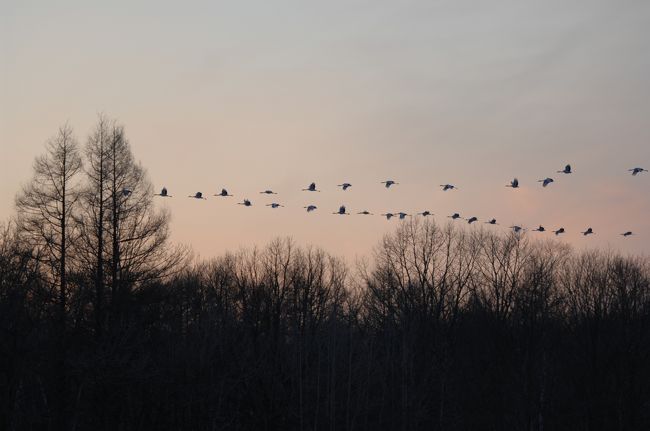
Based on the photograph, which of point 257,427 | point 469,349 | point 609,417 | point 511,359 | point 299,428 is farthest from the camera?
point 469,349

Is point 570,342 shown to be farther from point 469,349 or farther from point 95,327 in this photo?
point 95,327

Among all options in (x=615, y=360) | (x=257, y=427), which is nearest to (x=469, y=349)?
(x=615, y=360)

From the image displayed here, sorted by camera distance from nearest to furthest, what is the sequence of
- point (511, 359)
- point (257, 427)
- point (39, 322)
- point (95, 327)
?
point (39, 322), point (95, 327), point (257, 427), point (511, 359)

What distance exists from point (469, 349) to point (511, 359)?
456cm

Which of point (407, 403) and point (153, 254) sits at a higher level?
point (153, 254)

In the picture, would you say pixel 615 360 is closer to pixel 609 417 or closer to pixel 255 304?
pixel 609 417

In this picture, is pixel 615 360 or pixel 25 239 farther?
pixel 615 360

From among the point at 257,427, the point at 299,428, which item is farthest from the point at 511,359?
the point at 257,427

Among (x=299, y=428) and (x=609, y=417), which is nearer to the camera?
(x=299, y=428)

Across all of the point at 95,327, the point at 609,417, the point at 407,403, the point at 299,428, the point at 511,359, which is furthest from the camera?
the point at 511,359

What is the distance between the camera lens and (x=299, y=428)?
34094mm

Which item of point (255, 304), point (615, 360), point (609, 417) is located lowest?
point (609, 417)

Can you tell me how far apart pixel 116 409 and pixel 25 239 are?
6925 millimetres

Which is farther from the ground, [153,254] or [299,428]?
[153,254]
